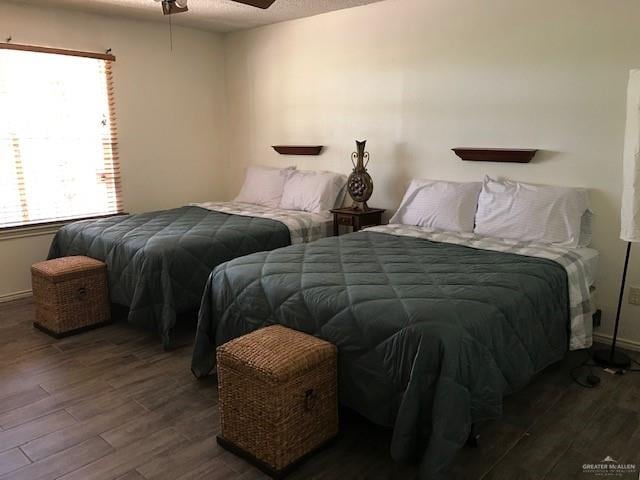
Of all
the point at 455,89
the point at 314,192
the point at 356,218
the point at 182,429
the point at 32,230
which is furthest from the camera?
the point at 314,192

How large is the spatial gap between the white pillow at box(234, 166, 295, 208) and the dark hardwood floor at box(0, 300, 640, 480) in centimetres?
201

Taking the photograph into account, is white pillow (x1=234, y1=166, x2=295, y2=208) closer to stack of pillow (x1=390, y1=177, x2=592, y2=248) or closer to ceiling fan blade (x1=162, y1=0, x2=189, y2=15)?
stack of pillow (x1=390, y1=177, x2=592, y2=248)

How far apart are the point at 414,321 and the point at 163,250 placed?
6.12 feet

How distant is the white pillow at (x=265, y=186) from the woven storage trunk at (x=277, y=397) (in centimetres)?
269

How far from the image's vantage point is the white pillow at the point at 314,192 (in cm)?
443

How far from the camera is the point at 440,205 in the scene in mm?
3615

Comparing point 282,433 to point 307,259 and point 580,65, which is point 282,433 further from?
point 580,65

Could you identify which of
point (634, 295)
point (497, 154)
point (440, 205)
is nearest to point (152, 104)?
point (440, 205)

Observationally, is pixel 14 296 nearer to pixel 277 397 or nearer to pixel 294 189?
pixel 294 189

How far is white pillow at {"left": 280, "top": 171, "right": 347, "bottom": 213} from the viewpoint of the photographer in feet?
14.5

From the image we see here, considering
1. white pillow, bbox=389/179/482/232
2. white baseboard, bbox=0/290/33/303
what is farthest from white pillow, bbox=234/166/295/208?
white baseboard, bbox=0/290/33/303

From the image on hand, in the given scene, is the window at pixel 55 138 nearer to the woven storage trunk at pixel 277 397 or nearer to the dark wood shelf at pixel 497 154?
the woven storage trunk at pixel 277 397

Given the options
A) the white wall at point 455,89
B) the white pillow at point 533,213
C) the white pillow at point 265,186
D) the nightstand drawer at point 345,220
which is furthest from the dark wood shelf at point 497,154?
the white pillow at point 265,186

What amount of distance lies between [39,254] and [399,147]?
310 cm
